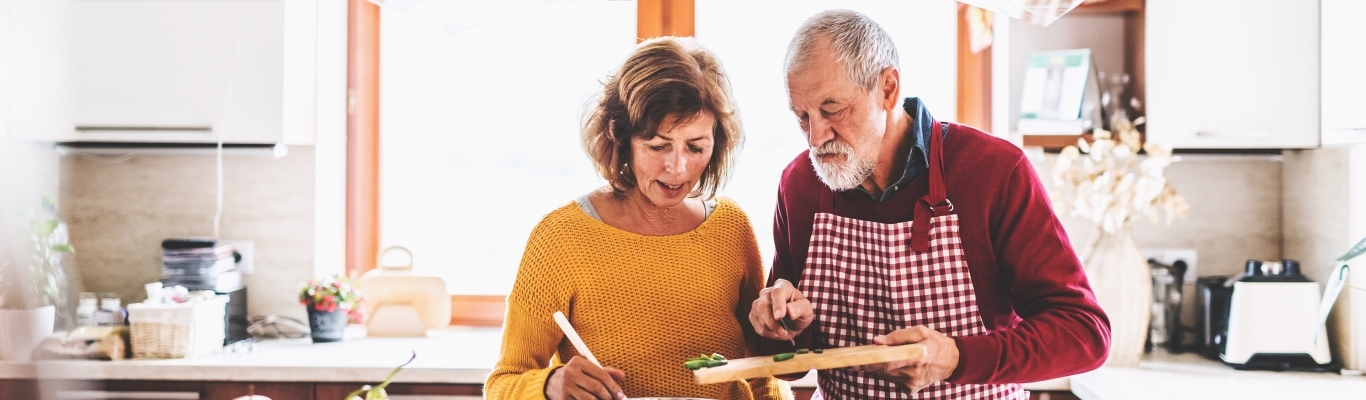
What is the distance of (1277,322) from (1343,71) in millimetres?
608

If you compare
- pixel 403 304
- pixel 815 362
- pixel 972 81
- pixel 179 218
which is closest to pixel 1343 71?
pixel 972 81

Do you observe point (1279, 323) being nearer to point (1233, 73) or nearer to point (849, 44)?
point (1233, 73)

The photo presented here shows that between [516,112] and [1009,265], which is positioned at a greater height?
[516,112]

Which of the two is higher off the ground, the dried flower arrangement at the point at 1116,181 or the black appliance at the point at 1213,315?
the dried flower arrangement at the point at 1116,181

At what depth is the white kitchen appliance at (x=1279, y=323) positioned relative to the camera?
2244 millimetres

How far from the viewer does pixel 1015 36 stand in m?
2.52

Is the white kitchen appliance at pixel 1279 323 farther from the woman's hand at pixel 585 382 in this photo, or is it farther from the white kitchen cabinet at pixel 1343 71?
the woman's hand at pixel 585 382

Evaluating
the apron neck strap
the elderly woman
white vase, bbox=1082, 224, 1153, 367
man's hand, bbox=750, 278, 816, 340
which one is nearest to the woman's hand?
the elderly woman

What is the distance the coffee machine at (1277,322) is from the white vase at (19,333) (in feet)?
7.92

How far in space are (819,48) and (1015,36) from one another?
1347mm

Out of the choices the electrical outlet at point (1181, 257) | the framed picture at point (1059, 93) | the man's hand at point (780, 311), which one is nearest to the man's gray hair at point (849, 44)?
the man's hand at point (780, 311)

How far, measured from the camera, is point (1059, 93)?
2.41m

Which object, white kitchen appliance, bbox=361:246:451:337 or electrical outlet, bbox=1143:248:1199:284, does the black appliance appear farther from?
white kitchen appliance, bbox=361:246:451:337

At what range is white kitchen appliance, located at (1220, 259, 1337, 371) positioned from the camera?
224cm
